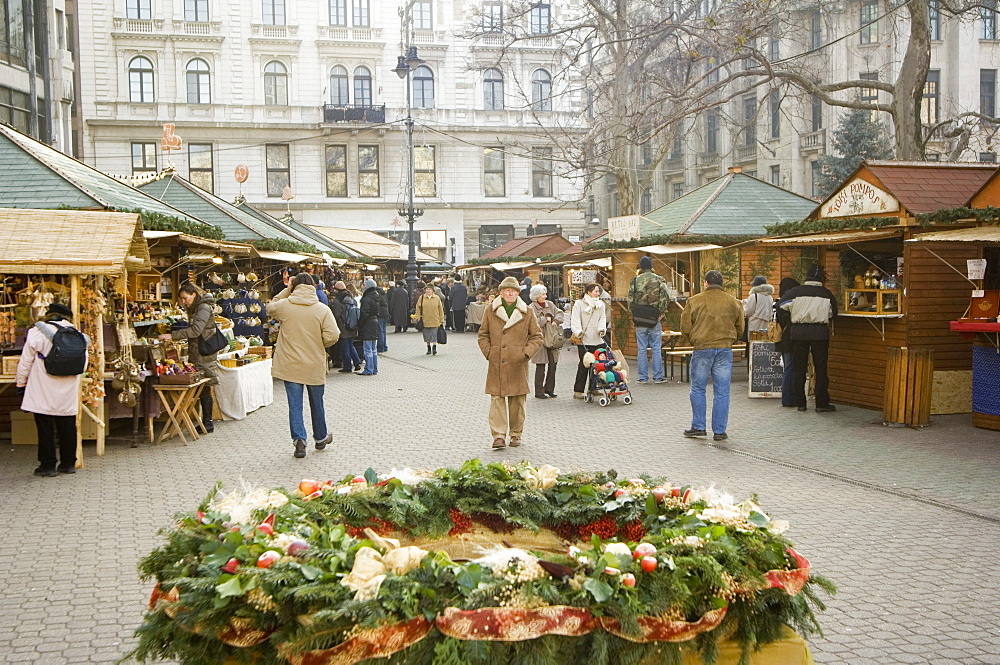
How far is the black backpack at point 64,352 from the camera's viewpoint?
896 centimetres

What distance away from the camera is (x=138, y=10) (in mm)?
45188

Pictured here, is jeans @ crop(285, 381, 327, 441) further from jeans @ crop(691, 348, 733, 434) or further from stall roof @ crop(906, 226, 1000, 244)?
stall roof @ crop(906, 226, 1000, 244)

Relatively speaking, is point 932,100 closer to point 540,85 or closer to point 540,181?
point 540,85

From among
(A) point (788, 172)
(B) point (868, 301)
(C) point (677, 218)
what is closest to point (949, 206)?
(B) point (868, 301)

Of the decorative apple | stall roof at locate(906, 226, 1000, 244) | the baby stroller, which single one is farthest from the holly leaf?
the baby stroller

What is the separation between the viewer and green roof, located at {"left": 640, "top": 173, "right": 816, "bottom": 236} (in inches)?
780

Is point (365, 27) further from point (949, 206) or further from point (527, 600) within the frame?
point (527, 600)

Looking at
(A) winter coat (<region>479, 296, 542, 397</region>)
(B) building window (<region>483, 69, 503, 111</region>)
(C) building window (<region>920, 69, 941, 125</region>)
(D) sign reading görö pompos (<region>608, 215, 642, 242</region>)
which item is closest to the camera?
(A) winter coat (<region>479, 296, 542, 397</region>)

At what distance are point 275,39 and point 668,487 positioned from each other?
45560 mm

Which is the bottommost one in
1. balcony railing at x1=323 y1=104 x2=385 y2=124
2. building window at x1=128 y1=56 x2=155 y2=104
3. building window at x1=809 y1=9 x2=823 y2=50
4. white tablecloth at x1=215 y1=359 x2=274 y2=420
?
white tablecloth at x1=215 y1=359 x2=274 y2=420

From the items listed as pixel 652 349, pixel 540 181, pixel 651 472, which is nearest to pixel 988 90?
pixel 540 181

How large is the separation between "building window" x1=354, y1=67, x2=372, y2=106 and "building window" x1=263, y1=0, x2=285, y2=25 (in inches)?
162

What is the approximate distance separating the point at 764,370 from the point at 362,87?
3695cm

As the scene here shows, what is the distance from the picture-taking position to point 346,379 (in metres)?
18.4
